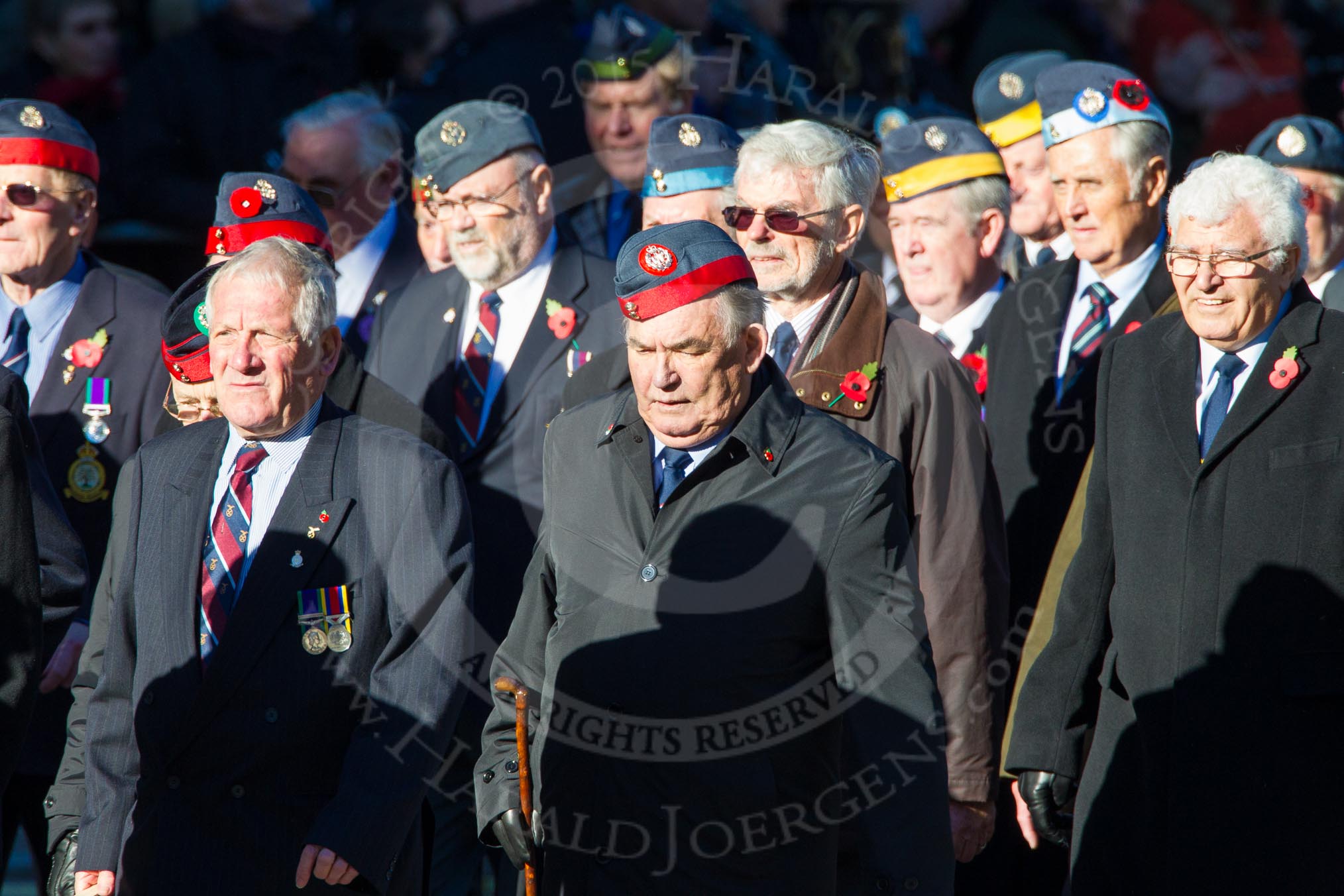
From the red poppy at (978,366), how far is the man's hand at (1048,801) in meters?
1.62

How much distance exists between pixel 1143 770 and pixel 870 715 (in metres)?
0.93

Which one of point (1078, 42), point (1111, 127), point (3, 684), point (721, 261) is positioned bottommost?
point (3, 684)

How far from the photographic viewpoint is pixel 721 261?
356cm

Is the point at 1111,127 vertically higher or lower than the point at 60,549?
higher

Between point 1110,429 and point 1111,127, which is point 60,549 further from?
point 1111,127

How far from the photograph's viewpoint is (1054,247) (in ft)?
20.6

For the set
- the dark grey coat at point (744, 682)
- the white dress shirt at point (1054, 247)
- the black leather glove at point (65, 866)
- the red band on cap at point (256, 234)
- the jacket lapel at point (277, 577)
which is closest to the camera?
the dark grey coat at point (744, 682)

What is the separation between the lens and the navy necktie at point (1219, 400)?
4004mm

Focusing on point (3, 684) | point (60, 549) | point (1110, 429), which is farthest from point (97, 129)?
point (1110, 429)

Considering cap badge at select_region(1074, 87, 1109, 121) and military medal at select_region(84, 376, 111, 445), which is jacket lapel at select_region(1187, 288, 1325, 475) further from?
military medal at select_region(84, 376, 111, 445)

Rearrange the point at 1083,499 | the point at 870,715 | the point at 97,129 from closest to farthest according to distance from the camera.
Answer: the point at 870,715 → the point at 1083,499 → the point at 97,129

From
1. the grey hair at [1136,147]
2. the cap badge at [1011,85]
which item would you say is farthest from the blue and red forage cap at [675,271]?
the cap badge at [1011,85]

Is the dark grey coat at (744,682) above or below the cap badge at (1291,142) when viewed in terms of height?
below

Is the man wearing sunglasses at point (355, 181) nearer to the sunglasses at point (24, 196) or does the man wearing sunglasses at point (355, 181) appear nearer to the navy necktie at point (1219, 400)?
the sunglasses at point (24, 196)
